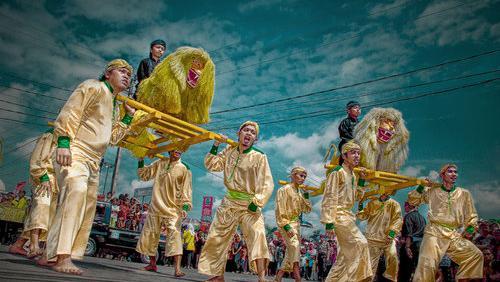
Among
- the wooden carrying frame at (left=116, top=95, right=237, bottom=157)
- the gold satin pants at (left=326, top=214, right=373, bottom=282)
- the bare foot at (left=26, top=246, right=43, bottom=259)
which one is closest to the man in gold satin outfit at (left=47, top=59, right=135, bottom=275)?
the wooden carrying frame at (left=116, top=95, right=237, bottom=157)

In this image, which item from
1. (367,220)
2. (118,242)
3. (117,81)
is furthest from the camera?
(118,242)

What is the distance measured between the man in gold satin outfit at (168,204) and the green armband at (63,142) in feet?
11.3

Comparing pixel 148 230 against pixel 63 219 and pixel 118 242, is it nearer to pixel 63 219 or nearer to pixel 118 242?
pixel 63 219

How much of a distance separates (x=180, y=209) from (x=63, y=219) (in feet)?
11.5

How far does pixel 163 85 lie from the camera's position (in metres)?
6.01

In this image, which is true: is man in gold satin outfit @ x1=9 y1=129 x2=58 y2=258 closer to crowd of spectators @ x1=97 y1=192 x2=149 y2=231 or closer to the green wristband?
the green wristband

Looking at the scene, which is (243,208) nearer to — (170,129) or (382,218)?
(170,129)

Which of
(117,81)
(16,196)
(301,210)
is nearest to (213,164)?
(117,81)

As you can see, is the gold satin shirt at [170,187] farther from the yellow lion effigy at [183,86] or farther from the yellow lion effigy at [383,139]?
the yellow lion effigy at [383,139]

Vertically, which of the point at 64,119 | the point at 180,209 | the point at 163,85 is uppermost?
the point at 163,85

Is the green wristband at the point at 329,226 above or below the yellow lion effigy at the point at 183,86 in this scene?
below

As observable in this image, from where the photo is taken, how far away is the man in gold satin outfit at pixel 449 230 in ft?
21.0

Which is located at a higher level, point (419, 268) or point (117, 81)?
point (117, 81)

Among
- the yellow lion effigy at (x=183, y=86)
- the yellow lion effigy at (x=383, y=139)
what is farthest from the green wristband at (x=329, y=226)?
the yellow lion effigy at (x=183, y=86)
